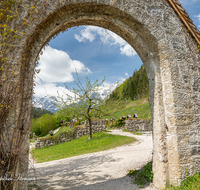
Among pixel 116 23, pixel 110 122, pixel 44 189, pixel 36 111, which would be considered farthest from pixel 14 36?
pixel 110 122

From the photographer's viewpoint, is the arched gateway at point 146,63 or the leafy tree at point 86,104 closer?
the arched gateway at point 146,63

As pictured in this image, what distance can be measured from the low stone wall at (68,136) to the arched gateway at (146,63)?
35.4 feet

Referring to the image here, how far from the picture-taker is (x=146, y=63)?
314 centimetres

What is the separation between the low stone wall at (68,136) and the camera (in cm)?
1184

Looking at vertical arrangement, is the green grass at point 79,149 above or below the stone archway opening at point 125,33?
below

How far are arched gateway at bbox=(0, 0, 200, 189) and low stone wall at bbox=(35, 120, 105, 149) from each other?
425 inches

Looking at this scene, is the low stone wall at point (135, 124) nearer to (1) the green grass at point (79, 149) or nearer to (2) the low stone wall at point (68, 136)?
(2) the low stone wall at point (68, 136)

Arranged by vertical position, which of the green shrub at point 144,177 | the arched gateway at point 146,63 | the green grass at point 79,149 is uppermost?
the arched gateway at point 146,63

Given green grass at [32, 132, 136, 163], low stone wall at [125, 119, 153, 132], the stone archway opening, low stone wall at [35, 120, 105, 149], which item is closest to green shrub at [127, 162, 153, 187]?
the stone archway opening

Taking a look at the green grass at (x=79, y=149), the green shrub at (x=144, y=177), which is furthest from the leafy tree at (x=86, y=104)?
the green shrub at (x=144, y=177)

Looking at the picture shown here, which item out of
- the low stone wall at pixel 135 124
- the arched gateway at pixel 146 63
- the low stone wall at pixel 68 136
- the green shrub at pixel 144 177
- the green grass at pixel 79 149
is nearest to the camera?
the arched gateway at pixel 146 63

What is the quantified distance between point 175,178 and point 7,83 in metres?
3.11

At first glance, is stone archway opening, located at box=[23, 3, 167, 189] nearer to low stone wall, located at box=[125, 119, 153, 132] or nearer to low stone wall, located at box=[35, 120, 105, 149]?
low stone wall, located at box=[35, 120, 105, 149]

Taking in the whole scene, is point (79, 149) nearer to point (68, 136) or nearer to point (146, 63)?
point (68, 136)
